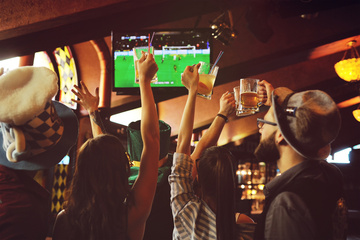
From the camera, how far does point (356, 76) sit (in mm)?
4879

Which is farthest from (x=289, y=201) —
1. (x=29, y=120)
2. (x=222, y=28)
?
(x=222, y=28)

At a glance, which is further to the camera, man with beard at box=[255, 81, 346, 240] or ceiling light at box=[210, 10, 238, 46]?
ceiling light at box=[210, 10, 238, 46]

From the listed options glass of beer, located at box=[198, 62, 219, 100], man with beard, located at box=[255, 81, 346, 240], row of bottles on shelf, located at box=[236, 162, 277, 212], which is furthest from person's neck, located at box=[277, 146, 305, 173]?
row of bottles on shelf, located at box=[236, 162, 277, 212]

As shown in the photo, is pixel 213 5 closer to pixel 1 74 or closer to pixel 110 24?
pixel 110 24

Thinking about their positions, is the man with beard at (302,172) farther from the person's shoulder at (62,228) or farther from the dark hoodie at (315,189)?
the person's shoulder at (62,228)

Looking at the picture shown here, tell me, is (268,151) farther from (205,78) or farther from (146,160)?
(205,78)

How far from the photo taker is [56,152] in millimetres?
1274

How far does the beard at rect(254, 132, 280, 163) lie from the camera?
4.12ft

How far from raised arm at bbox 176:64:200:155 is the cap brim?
1.45 ft

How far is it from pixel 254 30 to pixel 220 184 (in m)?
3.16

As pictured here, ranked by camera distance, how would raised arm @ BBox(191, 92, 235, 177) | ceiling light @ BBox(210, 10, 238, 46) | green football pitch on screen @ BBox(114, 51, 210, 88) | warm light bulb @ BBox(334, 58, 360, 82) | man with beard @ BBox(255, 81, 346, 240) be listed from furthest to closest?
warm light bulb @ BBox(334, 58, 360, 82), ceiling light @ BBox(210, 10, 238, 46), green football pitch on screen @ BBox(114, 51, 210, 88), raised arm @ BBox(191, 92, 235, 177), man with beard @ BBox(255, 81, 346, 240)

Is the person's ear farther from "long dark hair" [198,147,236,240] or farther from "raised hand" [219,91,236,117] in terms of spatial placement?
"raised hand" [219,91,236,117]

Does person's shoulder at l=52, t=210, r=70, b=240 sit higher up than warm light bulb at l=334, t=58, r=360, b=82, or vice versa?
warm light bulb at l=334, t=58, r=360, b=82

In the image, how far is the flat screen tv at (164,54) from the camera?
2.62m
